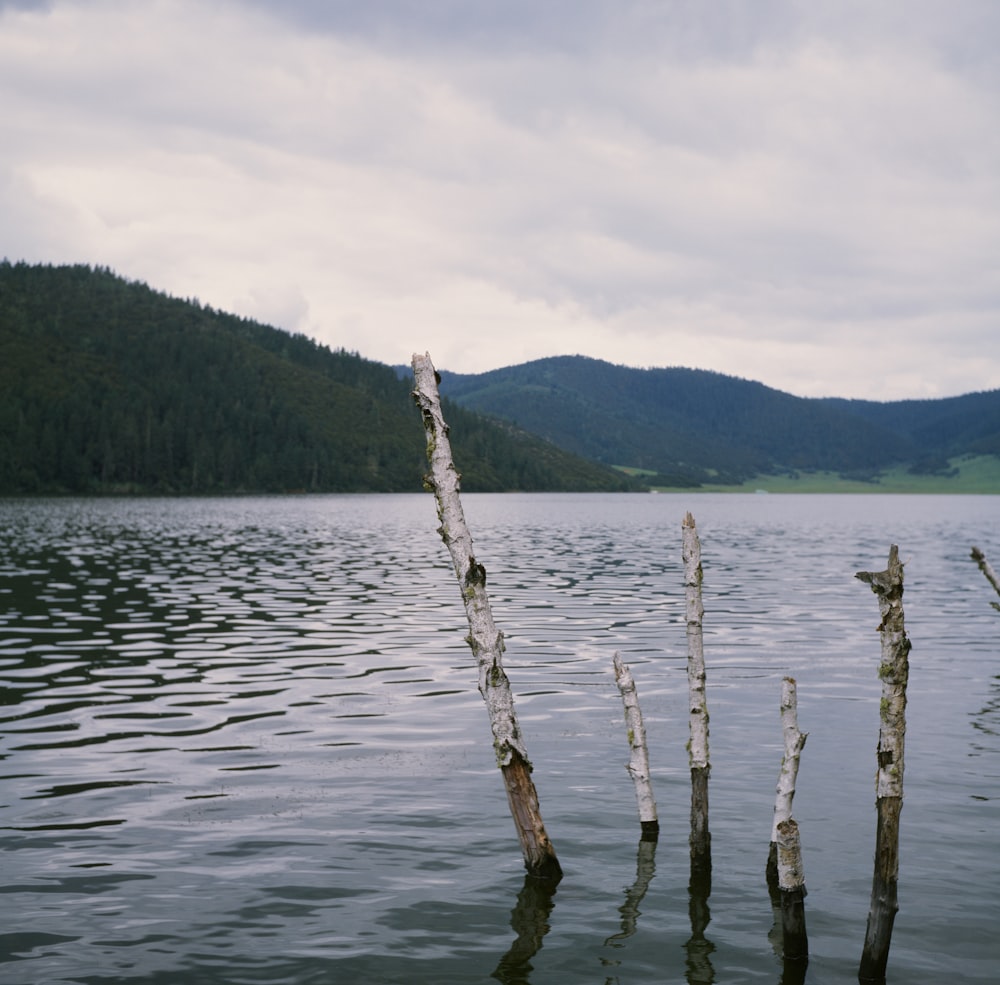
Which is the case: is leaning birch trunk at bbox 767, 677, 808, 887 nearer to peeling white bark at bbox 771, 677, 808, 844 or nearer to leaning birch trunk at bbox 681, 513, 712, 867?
peeling white bark at bbox 771, 677, 808, 844

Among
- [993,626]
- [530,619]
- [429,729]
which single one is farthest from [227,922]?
[993,626]

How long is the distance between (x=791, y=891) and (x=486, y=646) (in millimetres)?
4340

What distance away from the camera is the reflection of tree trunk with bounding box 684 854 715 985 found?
1064 cm

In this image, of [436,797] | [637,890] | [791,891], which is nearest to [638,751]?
[637,890]

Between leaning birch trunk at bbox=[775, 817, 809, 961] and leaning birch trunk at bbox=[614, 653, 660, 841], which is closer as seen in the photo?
leaning birch trunk at bbox=[775, 817, 809, 961]

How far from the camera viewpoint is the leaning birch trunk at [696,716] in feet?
44.3

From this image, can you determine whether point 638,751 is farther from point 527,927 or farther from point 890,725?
Answer: point 890,725

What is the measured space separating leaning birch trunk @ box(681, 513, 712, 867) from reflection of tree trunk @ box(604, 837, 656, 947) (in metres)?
0.64

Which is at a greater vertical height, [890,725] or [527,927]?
[890,725]

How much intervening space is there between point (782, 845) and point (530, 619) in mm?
27896

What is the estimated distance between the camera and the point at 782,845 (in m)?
10.8

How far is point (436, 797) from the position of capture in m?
16.8

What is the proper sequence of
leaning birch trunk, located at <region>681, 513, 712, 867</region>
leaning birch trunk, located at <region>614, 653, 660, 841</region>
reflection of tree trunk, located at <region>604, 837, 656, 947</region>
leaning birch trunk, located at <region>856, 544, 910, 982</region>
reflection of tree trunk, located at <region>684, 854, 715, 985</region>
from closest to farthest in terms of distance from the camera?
leaning birch trunk, located at <region>856, 544, 910, 982</region>
reflection of tree trunk, located at <region>684, 854, 715, 985</region>
reflection of tree trunk, located at <region>604, 837, 656, 947</region>
leaning birch trunk, located at <region>681, 513, 712, 867</region>
leaning birch trunk, located at <region>614, 653, 660, 841</region>

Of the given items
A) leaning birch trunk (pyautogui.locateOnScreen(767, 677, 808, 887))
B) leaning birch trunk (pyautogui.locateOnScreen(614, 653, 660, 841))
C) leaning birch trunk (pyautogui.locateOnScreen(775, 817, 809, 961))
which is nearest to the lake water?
leaning birch trunk (pyautogui.locateOnScreen(775, 817, 809, 961))
